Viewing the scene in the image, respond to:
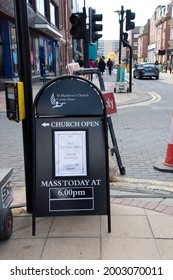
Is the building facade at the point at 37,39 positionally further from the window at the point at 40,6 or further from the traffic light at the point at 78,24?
the traffic light at the point at 78,24

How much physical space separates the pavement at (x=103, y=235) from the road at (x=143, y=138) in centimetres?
98

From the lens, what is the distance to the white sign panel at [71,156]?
116 inches

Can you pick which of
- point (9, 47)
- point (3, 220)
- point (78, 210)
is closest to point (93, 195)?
point (78, 210)

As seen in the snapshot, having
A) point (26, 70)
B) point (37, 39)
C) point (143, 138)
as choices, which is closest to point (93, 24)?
point (143, 138)

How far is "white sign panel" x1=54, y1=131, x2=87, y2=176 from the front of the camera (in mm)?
2959

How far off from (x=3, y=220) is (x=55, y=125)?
3.33 ft

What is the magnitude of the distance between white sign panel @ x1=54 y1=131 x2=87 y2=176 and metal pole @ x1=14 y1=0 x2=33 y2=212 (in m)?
0.43

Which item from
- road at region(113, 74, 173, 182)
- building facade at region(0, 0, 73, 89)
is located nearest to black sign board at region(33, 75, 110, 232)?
road at region(113, 74, 173, 182)

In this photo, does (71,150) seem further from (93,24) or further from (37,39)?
(37,39)

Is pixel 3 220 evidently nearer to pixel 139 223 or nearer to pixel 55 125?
pixel 55 125

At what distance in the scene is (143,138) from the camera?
6.86m

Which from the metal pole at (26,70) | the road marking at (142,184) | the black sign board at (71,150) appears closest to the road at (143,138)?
the road marking at (142,184)

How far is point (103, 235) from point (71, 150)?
0.90 m

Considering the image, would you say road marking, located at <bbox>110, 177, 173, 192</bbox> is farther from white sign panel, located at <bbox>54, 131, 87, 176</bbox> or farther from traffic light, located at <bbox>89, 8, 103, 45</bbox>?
traffic light, located at <bbox>89, 8, 103, 45</bbox>
